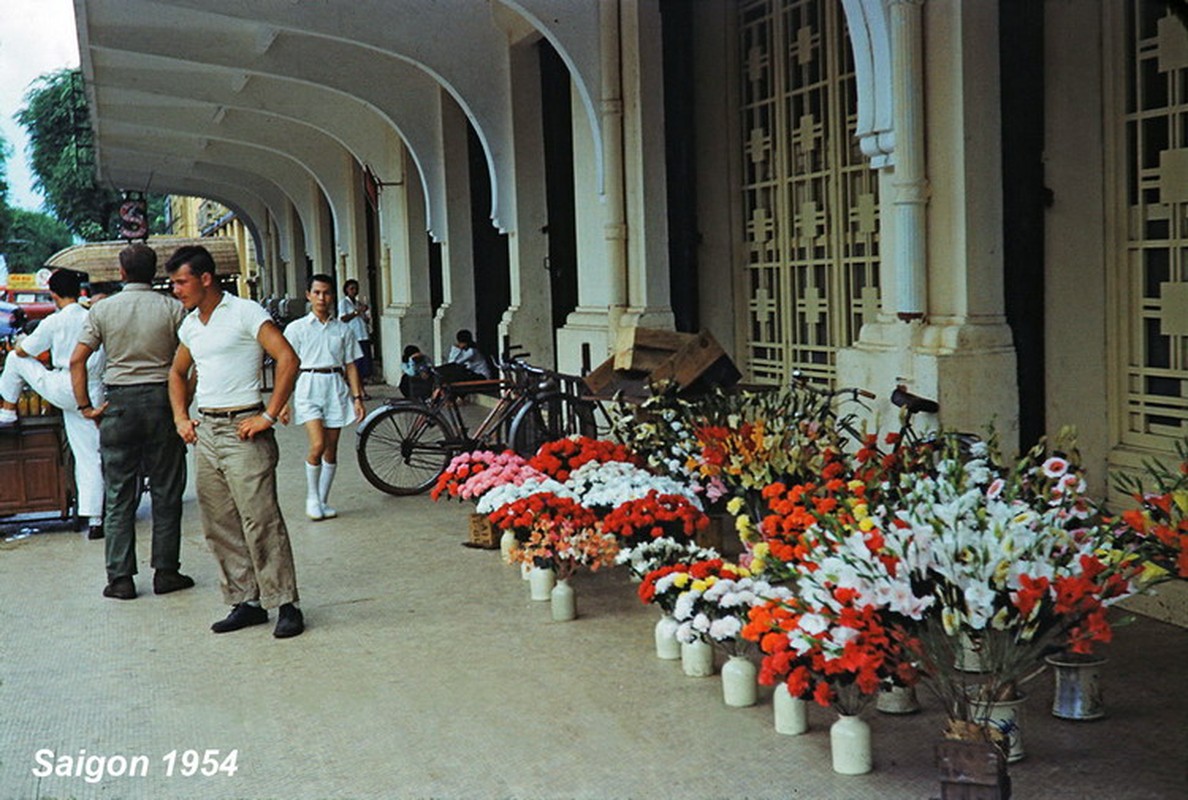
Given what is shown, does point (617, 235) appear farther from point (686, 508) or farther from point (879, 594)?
point (879, 594)

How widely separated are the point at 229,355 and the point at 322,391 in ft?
10.2

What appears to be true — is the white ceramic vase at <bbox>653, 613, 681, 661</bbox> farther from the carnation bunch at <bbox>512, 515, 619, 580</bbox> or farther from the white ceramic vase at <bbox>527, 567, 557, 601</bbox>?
the white ceramic vase at <bbox>527, 567, 557, 601</bbox>

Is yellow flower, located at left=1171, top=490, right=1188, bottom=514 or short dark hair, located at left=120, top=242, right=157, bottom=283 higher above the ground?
short dark hair, located at left=120, top=242, right=157, bottom=283

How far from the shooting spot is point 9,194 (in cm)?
8200

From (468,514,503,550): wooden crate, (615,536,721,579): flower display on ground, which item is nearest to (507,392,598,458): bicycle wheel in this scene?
(468,514,503,550): wooden crate

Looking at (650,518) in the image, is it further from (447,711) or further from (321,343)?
(321,343)

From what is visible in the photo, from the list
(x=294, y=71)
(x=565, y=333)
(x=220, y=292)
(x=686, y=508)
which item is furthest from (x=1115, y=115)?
(x=294, y=71)

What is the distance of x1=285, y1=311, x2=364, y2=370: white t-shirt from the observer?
1024cm

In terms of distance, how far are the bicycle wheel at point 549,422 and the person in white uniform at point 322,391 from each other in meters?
1.09

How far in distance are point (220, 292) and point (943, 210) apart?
355 cm

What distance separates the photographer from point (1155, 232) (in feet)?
22.8

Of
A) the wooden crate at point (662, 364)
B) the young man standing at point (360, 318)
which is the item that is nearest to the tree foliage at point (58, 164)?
the young man standing at point (360, 318)

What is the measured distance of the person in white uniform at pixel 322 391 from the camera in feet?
33.3

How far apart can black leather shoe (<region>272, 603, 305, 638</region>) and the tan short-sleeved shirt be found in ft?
5.65
